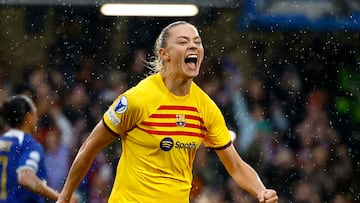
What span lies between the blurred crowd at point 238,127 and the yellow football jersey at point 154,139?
212 inches

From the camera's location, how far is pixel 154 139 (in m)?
6.98

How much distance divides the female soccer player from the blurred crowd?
5.35 metres

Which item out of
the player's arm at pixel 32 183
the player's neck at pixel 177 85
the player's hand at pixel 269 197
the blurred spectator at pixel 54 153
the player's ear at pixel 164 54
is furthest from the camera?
the blurred spectator at pixel 54 153

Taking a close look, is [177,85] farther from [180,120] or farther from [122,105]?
[122,105]

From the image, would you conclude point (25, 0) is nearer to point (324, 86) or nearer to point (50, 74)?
point (50, 74)

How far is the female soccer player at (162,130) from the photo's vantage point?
22.9ft

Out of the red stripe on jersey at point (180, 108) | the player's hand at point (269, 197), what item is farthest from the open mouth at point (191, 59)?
the player's hand at point (269, 197)

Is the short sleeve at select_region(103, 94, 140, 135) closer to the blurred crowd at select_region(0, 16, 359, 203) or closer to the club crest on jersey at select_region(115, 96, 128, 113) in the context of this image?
the club crest on jersey at select_region(115, 96, 128, 113)

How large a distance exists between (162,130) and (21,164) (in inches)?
76.6

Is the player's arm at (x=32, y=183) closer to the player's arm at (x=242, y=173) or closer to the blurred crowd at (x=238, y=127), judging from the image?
the player's arm at (x=242, y=173)

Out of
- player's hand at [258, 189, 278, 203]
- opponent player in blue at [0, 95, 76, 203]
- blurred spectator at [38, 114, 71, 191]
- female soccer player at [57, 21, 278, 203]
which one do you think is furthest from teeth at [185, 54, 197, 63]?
blurred spectator at [38, 114, 71, 191]

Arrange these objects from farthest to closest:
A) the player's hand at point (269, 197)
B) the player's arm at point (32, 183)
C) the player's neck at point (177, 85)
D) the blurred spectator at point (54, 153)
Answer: the blurred spectator at point (54, 153)
the player's arm at point (32, 183)
the player's neck at point (177, 85)
the player's hand at point (269, 197)

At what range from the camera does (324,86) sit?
43.8ft

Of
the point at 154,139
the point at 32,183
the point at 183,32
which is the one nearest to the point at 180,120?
the point at 154,139
